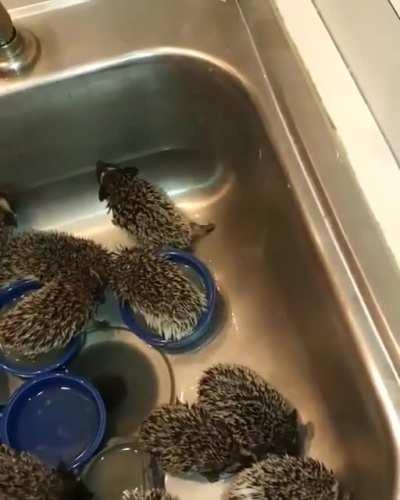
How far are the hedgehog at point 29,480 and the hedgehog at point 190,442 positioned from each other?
14 centimetres

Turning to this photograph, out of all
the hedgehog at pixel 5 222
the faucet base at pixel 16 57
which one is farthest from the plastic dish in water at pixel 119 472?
the faucet base at pixel 16 57

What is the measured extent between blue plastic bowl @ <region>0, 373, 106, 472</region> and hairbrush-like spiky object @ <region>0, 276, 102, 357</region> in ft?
0.26

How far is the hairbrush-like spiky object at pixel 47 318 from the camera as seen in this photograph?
1111 millimetres

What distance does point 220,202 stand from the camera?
4.37 ft

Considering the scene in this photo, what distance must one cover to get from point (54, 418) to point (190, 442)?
29cm

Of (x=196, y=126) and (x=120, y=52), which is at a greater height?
(x=120, y=52)

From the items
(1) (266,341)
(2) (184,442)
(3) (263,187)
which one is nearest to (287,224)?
(3) (263,187)

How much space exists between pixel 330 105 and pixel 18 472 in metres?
0.67

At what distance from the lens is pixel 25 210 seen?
4.37 ft

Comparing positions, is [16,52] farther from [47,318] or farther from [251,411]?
[251,411]

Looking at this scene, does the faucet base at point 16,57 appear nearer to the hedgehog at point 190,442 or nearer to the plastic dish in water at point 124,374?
the plastic dish in water at point 124,374

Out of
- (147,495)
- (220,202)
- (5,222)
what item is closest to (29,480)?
(147,495)

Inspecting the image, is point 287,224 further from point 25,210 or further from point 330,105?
point 25,210

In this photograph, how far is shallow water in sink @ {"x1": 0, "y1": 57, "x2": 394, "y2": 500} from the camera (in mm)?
1024
